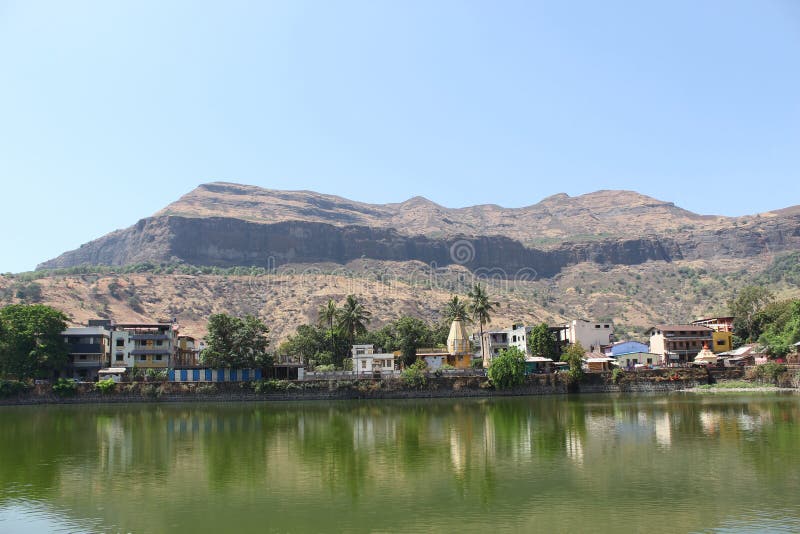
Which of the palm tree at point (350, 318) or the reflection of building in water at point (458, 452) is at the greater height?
the palm tree at point (350, 318)

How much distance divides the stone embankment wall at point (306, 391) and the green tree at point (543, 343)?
10987mm

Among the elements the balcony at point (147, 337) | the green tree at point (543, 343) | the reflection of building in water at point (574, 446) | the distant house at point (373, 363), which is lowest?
the reflection of building in water at point (574, 446)

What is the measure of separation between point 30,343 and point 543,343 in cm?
6997

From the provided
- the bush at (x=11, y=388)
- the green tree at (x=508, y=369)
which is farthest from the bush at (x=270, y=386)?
the bush at (x=11, y=388)

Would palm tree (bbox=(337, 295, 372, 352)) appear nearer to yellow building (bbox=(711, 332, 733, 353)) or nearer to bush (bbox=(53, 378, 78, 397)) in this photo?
bush (bbox=(53, 378, 78, 397))

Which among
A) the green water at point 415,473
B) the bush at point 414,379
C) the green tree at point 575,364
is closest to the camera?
the green water at point 415,473

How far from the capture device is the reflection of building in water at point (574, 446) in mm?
36062

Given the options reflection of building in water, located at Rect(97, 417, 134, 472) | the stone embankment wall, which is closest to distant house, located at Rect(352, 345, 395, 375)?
the stone embankment wall

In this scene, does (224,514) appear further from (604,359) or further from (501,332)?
(501,332)

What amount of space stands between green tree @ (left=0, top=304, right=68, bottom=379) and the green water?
25050 mm

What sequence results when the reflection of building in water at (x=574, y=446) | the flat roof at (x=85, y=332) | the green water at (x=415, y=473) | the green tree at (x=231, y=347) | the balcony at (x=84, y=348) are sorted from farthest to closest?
the flat roof at (x=85, y=332) < the balcony at (x=84, y=348) < the green tree at (x=231, y=347) < the reflection of building in water at (x=574, y=446) < the green water at (x=415, y=473)

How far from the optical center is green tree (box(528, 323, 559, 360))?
9906 centimetres

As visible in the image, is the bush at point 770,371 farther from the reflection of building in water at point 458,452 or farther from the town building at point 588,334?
the reflection of building in water at point 458,452

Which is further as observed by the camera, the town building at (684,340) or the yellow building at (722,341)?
the yellow building at (722,341)
